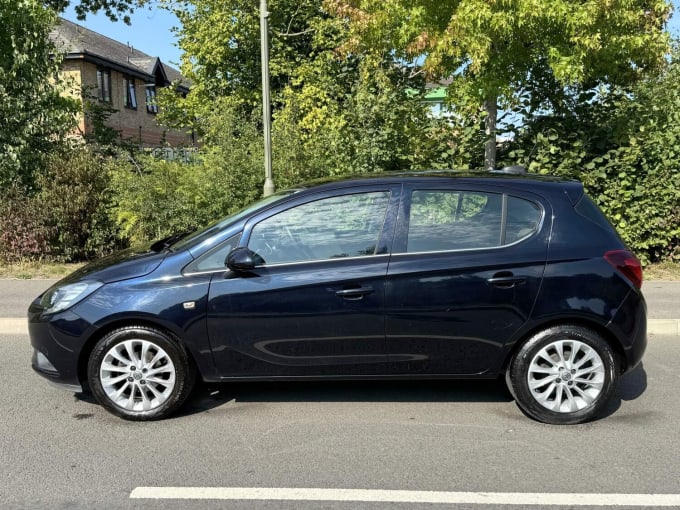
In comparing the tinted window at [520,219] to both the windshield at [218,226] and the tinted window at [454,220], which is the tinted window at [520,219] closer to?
the tinted window at [454,220]

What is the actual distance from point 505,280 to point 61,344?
3006mm

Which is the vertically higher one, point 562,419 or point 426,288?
point 426,288

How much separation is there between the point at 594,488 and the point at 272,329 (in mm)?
2114

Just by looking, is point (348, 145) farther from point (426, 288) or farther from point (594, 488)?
point (594, 488)

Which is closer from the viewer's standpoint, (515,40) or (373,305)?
(373,305)

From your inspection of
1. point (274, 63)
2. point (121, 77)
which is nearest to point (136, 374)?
point (274, 63)

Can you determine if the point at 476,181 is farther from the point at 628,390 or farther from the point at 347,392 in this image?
the point at 628,390

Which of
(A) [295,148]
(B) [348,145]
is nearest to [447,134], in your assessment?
(B) [348,145]

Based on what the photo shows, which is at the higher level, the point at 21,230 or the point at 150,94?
the point at 150,94

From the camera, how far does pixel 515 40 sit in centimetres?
810

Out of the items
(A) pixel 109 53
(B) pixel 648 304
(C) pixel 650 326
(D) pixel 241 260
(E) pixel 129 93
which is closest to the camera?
(D) pixel 241 260

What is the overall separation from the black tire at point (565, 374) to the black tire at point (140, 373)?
2278 millimetres

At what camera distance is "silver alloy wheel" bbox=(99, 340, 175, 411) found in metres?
4.14

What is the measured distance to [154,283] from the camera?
4.10m
